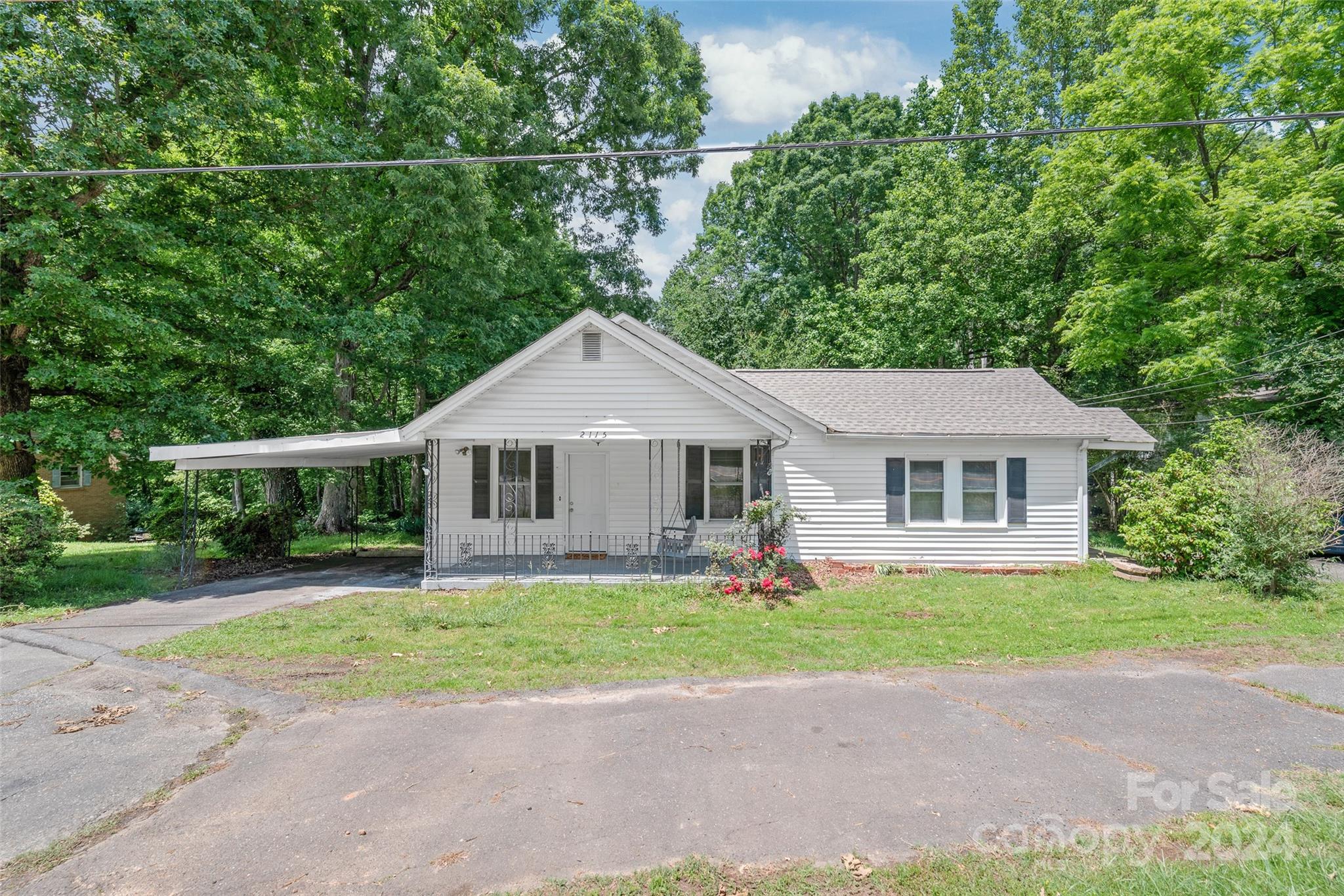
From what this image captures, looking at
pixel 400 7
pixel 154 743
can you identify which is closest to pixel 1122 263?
pixel 400 7

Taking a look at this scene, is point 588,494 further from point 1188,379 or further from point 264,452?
point 1188,379

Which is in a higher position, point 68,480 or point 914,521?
point 68,480

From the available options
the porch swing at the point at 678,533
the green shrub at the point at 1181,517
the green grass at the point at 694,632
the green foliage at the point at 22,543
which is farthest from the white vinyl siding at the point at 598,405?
the green shrub at the point at 1181,517

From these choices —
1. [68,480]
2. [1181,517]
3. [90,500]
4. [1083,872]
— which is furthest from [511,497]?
[68,480]

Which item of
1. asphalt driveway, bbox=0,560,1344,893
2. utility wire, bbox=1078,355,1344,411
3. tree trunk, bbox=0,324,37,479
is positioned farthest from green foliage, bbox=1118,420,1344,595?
tree trunk, bbox=0,324,37,479

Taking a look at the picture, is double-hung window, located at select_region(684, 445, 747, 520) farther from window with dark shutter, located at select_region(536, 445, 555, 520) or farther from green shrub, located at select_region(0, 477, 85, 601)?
green shrub, located at select_region(0, 477, 85, 601)

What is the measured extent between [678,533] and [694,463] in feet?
5.66

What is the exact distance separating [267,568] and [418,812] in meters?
13.7

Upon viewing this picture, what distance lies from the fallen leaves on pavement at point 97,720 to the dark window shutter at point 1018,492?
1507 centimetres

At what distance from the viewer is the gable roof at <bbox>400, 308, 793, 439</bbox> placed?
11.7 m

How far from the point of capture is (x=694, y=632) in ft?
28.9

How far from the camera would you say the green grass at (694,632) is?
7.22 meters

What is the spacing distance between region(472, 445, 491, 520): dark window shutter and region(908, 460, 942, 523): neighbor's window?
968 centimetres

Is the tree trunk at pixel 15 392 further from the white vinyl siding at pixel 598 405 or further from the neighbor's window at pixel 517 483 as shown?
the neighbor's window at pixel 517 483
